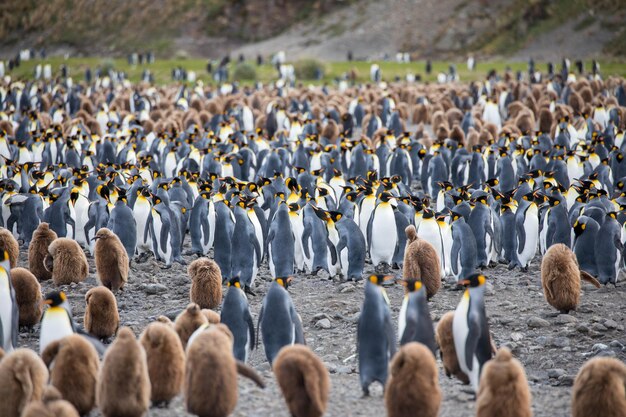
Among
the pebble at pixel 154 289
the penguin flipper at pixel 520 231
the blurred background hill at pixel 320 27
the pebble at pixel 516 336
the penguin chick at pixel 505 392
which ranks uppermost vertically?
the blurred background hill at pixel 320 27

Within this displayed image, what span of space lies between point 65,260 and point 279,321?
3.54 meters

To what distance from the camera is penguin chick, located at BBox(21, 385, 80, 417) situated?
4.30m

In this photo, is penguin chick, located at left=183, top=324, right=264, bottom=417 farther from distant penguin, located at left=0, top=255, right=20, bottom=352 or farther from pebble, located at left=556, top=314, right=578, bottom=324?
pebble, located at left=556, top=314, right=578, bottom=324

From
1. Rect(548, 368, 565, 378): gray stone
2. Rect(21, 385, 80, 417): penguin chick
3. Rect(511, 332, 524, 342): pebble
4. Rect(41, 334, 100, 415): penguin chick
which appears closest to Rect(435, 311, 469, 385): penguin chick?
Rect(548, 368, 565, 378): gray stone

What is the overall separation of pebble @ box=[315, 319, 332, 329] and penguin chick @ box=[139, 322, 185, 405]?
104 inches

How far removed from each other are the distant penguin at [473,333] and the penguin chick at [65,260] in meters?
4.82

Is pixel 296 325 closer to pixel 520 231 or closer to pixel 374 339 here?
pixel 374 339

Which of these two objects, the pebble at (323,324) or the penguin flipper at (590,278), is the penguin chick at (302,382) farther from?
the penguin flipper at (590,278)

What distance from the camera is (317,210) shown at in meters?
9.12

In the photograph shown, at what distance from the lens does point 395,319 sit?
7.95m

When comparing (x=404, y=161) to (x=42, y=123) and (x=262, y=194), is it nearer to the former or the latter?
(x=262, y=194)

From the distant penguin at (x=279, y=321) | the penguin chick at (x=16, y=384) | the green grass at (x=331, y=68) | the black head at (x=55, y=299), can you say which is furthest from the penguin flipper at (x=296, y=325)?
the green grass at (x=331, y=68)

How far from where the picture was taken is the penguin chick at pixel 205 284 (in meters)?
7.84

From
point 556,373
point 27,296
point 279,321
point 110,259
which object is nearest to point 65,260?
point 110,259
